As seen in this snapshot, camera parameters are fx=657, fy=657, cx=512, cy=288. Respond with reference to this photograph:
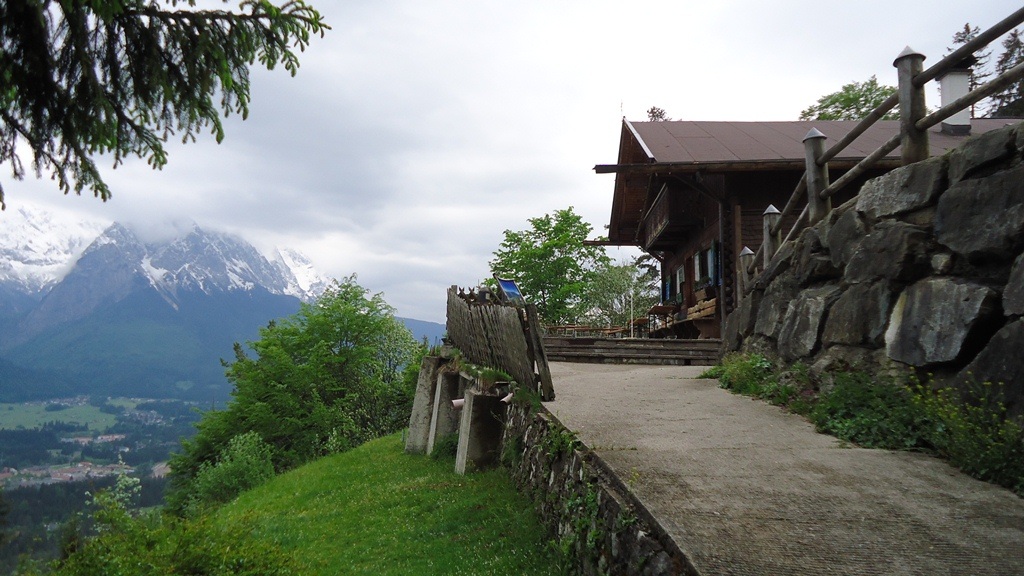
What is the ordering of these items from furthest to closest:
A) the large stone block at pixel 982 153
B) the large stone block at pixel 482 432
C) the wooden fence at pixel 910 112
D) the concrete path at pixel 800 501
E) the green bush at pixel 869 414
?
the large stone block at pixel 482 432 → the wooden fence at pixel 910 112 → the green bush at pixel 869 414 → the large stone block at pixel 982 153 → the concrete path at pixel 800 501

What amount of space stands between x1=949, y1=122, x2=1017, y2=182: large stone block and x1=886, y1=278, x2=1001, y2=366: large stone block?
890 millimetres

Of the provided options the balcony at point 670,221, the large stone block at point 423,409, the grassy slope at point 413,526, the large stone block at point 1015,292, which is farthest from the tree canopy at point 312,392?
the large stone block at point 1015,292

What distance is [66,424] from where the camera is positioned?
6033 inches

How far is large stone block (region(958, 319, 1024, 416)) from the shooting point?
13.5 feet

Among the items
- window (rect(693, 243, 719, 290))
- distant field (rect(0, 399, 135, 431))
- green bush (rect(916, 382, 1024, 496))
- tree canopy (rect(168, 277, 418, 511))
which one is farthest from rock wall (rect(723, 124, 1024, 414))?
distant field (rect(0, 399, 135, 431))

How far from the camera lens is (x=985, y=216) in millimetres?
4902

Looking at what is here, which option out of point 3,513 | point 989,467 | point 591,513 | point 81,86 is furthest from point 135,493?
point 989,467

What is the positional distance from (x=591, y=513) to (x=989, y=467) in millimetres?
2437

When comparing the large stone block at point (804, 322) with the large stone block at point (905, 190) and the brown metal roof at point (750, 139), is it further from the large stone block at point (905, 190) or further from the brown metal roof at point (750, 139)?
the brown metal roof at point (750, 139)

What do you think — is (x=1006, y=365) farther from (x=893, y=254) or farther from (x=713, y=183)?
(x=713, y=183)

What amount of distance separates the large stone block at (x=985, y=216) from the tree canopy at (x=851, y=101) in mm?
32456

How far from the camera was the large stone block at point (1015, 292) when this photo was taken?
4.28 m

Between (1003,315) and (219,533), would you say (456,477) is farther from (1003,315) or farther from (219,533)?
(1003,315)

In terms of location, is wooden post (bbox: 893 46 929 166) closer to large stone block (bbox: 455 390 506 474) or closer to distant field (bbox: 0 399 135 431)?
large stone block (bbox: 455 390 506 474)
